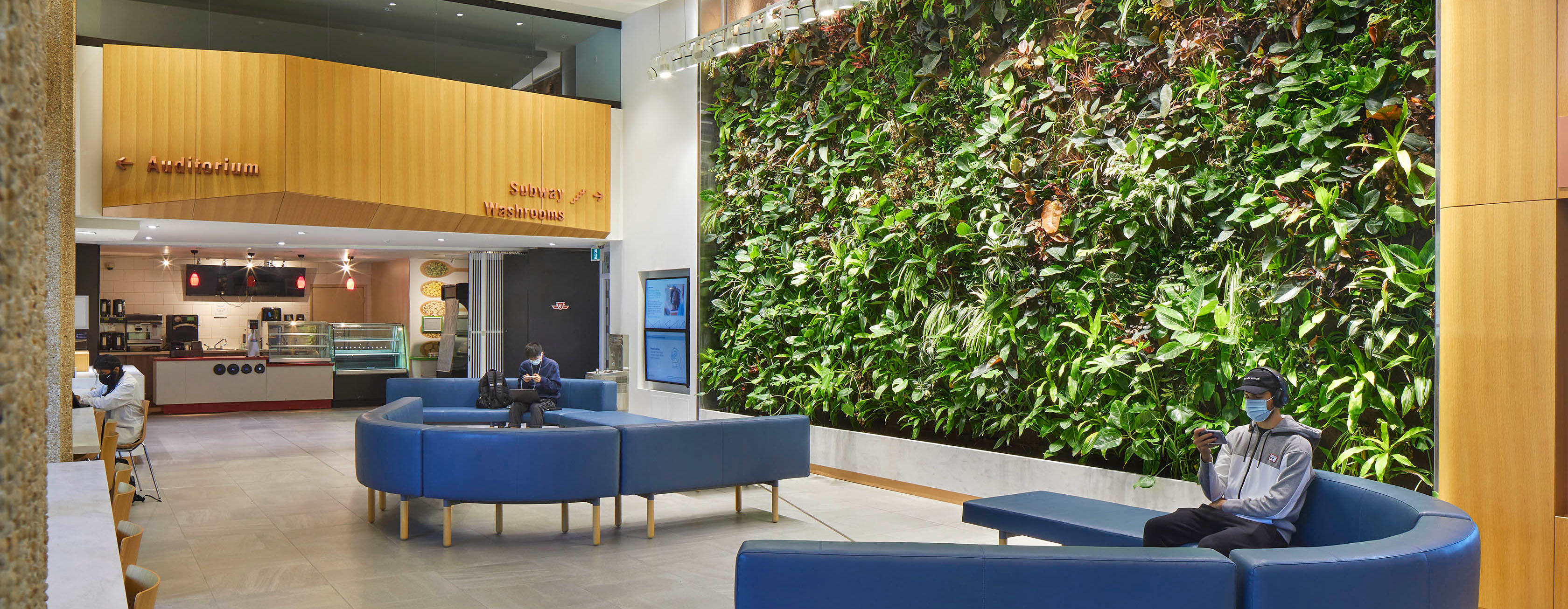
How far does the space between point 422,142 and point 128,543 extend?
7.64 metres

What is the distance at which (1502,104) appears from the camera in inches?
174

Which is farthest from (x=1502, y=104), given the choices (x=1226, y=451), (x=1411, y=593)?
(x=1411, y=593)

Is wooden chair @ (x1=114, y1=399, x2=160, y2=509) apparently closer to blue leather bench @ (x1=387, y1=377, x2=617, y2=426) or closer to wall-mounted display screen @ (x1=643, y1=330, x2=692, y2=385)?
blue leather bench @ (x1=387, y1=377, x2=617, y2=426)

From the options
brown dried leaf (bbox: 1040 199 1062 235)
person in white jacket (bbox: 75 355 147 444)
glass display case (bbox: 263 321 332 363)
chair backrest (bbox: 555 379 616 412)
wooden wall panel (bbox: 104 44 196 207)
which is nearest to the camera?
brown dried leaf (bbox: 1040 199 1062 235)

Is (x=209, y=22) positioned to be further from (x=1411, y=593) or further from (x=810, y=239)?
(x=1411, y=593)

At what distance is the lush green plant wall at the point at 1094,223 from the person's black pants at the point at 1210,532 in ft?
5.02

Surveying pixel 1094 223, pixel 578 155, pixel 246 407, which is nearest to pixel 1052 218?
pixel 1094 223

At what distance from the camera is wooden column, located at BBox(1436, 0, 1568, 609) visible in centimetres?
432

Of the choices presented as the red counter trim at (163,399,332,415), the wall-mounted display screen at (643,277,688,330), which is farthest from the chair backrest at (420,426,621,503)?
the red counter trim at (163,399,332,415)

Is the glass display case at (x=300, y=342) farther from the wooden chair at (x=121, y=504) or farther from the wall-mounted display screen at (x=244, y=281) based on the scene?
the wooden chair at (x=121, y=504)

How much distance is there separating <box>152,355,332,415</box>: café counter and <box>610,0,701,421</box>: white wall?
16.1 feet

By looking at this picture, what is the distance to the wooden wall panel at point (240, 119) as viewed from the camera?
889 centimetres

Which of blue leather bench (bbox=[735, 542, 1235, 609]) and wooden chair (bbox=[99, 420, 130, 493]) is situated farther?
wooden chair (bbox=[99, 420, 130, 493])

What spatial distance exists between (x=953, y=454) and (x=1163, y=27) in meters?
3.25
